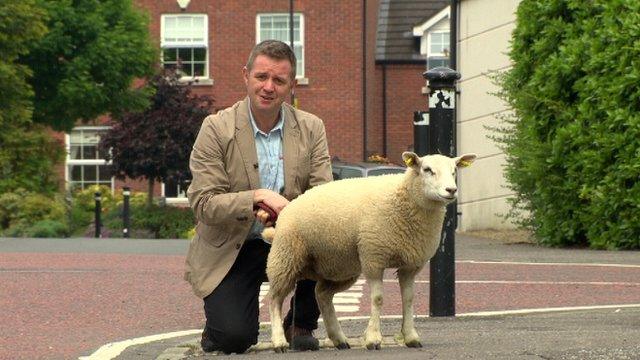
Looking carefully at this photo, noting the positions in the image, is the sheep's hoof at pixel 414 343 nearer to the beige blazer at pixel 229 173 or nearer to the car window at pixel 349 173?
the beige blazer at pixel 229 173

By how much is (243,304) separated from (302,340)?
41cm

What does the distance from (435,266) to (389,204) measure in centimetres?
362

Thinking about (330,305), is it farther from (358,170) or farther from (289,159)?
(358,170)

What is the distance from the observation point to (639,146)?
21.4 metres

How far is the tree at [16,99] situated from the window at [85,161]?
1078cm

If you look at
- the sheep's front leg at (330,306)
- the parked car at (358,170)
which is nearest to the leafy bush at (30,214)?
the parked car at (358,170)

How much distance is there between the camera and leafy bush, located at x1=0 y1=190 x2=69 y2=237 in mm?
34500

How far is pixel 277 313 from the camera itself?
9.33m

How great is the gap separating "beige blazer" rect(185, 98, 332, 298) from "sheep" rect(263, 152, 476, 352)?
0.36 meters

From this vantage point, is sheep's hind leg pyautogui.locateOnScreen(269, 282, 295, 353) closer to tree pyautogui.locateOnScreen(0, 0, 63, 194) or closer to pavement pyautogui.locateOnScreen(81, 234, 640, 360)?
pavement pyautogui.locateOnScreen(81, 234, 640, 360)

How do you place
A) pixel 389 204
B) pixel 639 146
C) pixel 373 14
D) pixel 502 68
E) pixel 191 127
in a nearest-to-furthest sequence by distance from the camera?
pixel 389 204 → pixel 639 146 → pixel 502 68 → pixel 191 127 → pixel 373 14

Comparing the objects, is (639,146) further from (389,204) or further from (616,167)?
(389,204)

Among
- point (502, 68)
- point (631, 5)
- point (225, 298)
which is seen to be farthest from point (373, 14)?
point (225, 298)

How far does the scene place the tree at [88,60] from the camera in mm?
43531
